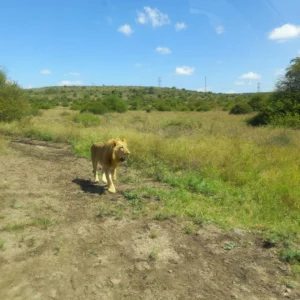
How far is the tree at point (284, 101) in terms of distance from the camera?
65.8ft

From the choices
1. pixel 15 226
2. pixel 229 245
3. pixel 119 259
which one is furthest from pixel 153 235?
pixel 15 226

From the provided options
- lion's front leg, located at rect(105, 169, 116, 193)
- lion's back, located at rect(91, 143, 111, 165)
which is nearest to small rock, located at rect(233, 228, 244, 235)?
lion's front leg, located at rect(105, 169, 116, 193)

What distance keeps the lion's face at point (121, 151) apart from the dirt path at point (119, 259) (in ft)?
2.96

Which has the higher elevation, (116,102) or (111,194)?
(116,102)

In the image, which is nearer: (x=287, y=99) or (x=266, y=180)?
(x=266, y=180)

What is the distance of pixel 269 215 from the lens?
6059 millimetres

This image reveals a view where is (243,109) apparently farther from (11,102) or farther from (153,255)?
(153,255)

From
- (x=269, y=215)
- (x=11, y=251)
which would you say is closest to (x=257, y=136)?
(x=269, y=215)

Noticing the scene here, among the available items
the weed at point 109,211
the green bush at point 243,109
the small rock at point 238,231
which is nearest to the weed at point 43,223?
the weed at point 109,211

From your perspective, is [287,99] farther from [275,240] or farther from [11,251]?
[11,251]

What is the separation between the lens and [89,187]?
798 cm

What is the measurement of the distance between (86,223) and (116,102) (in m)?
33.1

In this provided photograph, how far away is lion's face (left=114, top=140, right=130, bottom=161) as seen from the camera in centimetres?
691

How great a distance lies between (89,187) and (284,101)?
16.8 m
